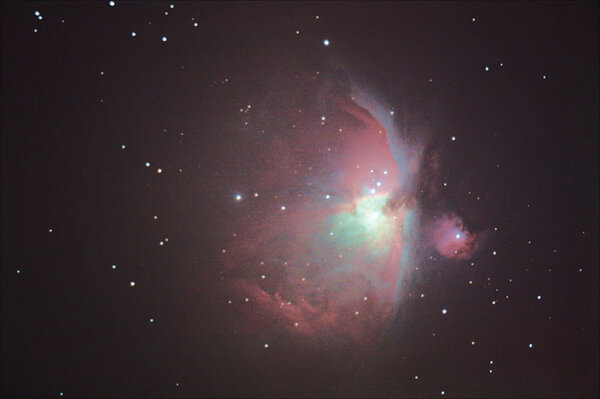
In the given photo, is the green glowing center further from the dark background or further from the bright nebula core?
the dark background

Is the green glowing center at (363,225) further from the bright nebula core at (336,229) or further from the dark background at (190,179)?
the dark background at (190,179)

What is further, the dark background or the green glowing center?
the green glowing center

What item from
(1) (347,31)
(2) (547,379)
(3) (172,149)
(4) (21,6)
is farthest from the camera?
(2) (547,379)

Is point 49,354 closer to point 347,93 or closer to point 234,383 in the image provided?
point 234,383

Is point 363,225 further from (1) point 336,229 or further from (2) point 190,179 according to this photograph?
(2) point 190,179

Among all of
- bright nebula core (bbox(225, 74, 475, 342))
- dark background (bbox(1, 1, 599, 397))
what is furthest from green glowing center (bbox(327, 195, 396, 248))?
dark background (bbox(1, 1, 599, 397))

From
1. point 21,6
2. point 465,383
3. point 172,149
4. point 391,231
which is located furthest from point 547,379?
point 21,6
